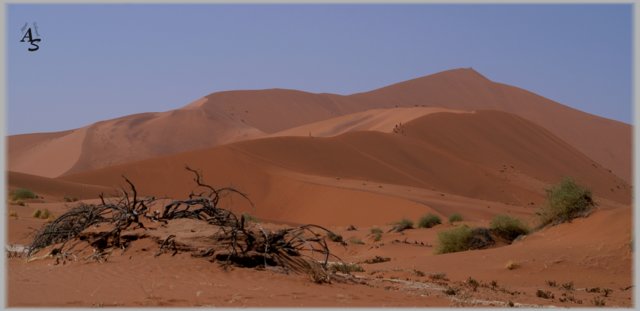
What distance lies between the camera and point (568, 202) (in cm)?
1703

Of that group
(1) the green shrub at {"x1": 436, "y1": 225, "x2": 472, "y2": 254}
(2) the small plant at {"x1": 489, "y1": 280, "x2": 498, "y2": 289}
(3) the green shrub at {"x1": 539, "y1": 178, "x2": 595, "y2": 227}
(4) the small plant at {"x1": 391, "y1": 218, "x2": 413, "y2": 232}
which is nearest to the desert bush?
(1) the green shrub at {"x1": 436, "y1": 225, "x2": 472, "y2": 254}

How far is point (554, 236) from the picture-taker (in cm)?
1653

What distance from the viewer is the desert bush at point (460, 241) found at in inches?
685

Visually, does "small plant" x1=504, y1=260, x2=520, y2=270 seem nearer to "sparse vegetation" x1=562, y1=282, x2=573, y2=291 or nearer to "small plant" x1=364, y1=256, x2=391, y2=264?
"sparse vegetation" x1=562, y1=282, x2=573, y2=291

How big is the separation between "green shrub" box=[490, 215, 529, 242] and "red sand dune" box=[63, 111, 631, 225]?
9.83 meters

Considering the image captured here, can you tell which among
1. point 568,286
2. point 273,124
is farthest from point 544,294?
point 273,124

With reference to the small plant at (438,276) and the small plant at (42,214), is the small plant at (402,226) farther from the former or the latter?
the small plant at (438,276)

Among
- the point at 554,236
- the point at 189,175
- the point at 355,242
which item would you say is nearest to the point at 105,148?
the point at 189,175

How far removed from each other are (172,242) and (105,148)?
190 ft

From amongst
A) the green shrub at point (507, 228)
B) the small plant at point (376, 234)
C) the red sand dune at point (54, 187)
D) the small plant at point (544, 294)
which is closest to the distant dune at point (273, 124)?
the red sand dune at point (54, 187)

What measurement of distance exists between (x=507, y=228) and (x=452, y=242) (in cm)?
250

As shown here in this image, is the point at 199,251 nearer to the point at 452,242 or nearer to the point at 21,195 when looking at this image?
the point at 452,242

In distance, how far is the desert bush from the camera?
17.4m

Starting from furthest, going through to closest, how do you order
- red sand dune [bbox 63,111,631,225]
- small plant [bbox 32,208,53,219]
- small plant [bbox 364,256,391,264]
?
red sand dune [bbox 63,111,631,225]
small plant [bbox 32,208,53,219]
small plant [bbox 364,256,391,264]
